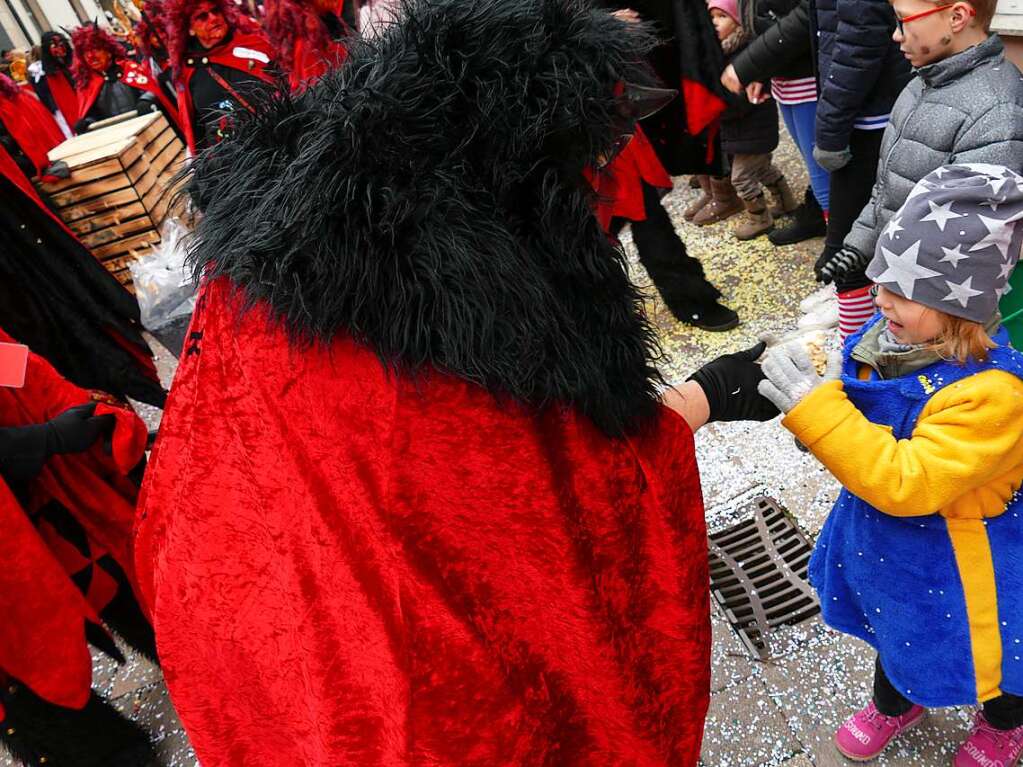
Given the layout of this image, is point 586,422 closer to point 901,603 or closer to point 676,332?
point 901,603

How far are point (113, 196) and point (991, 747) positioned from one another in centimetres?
538

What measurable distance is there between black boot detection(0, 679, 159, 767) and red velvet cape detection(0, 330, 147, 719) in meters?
0.12

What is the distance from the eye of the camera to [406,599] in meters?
1.09

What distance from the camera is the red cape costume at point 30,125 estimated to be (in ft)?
20.0

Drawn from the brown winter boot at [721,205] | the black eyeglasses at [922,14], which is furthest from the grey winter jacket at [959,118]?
the brown winter boot at [721,205]

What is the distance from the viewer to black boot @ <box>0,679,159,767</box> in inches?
76.2

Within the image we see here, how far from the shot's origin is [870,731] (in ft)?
5.93

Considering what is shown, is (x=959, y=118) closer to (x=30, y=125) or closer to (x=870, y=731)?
(x=870, y=731)

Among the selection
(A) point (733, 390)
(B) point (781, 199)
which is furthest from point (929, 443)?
(B) point (781, 199)

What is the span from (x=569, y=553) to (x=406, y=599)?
278mm

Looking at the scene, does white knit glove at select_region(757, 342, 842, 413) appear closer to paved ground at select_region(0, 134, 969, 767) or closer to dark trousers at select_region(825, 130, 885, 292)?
paved ground at select_region(0, 134, 969, 767)

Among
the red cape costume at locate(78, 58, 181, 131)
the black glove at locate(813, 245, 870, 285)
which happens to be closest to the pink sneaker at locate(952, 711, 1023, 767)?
the black glove at locate(813, 245, 870, 285)

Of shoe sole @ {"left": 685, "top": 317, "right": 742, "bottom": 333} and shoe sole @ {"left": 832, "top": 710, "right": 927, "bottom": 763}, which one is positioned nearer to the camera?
shoe sole @ {"left": 832, "top": 710, "right": 927, "bottom": 763}

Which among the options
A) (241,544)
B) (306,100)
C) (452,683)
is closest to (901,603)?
(452,683)
